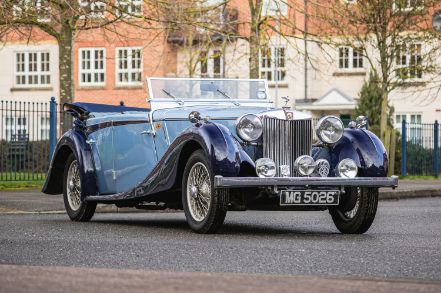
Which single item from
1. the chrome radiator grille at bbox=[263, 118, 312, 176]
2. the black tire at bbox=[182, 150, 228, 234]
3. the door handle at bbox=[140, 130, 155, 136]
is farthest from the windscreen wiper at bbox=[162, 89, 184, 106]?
the chrome radiator grille at bbox=[263, 118, 312, 176]

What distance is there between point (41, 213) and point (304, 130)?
522cm

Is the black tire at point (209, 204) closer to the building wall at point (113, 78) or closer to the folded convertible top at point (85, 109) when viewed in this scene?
the folded convertible top at point (85, 109)

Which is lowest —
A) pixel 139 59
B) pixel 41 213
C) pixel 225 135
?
pixel 41 213

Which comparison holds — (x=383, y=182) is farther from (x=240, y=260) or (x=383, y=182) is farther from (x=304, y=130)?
(x=240, y=260)

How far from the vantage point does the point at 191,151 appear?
36.8ft

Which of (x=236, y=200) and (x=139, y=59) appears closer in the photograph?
(x=236, y=200)

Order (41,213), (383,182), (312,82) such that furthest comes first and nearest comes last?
(312,82)
(41,213)
(383,182)

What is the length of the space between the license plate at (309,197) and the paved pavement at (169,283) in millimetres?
3993

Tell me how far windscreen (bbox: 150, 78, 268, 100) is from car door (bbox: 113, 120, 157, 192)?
598mm

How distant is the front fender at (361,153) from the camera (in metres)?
11.1

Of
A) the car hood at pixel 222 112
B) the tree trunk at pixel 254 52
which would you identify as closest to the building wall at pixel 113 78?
the tree trunk at pixel 254 52

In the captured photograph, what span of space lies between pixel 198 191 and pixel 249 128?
0.80m

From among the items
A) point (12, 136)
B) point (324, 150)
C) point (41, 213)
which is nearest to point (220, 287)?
point (324, 150)

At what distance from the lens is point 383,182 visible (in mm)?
10891
